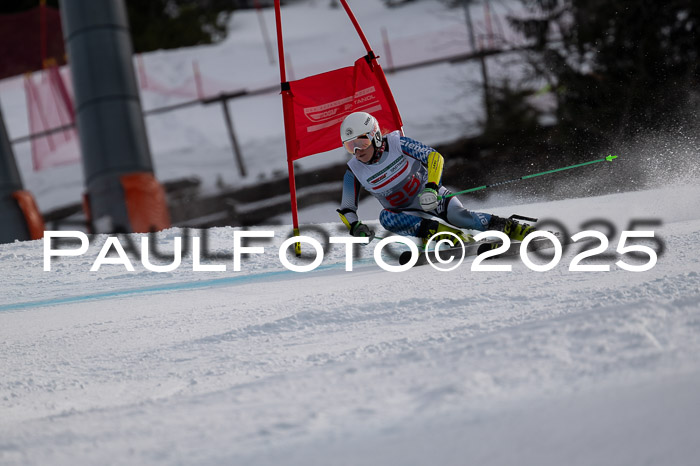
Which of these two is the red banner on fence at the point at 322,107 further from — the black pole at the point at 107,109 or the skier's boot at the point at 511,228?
the black pole at the point at 107,109

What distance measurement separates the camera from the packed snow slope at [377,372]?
75.2 inches

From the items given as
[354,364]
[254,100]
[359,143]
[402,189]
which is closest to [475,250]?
[402,189]

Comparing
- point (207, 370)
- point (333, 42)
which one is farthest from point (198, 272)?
point (333, 42)

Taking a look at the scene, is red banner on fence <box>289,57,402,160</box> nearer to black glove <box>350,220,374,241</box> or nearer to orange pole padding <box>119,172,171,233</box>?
black glove <box>350,220,374,241</box>

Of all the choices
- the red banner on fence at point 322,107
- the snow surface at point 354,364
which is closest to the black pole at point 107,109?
the snow surface at point 354,364

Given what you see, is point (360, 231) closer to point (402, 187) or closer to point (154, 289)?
point (402, 187)

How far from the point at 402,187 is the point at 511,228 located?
2.86 ft

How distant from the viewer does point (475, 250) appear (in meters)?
5.44

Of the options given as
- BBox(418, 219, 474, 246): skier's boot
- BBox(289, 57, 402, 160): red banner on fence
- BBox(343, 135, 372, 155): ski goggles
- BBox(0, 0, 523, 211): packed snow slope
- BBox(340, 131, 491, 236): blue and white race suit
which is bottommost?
BBox(418, 219, 474, 246): skier's boot

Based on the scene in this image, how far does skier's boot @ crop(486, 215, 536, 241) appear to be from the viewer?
540cm

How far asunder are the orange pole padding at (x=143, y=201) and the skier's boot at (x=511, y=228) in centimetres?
471

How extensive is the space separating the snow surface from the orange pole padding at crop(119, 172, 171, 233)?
2.53 m

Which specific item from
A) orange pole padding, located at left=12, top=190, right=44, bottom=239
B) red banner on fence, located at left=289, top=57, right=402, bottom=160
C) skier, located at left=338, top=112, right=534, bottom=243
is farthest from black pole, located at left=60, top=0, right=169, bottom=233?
skier, located at left=338, top=112, right=534, bottom=243

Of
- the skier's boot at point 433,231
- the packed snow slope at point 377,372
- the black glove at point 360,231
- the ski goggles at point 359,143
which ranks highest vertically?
the ski goggles at point 359,143
